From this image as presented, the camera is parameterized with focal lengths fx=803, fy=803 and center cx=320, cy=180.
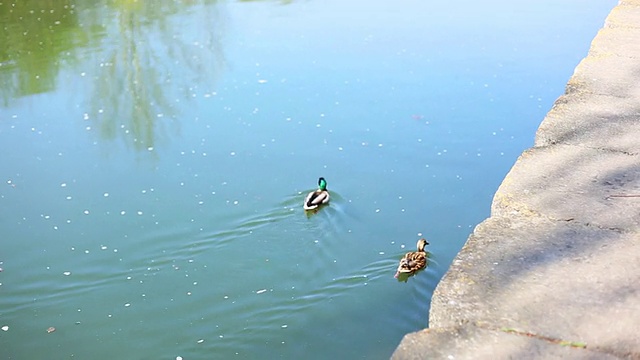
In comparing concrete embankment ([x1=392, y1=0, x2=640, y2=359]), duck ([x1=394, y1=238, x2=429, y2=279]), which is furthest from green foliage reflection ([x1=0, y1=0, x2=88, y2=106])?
concrete embankment ([x1=392, y1=0, x2=640, y2=359])

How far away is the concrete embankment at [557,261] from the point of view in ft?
9.33

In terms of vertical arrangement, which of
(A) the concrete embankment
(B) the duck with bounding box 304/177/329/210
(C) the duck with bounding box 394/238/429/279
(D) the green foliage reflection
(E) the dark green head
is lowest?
(C) the duck with bounding box 394/238/429/279

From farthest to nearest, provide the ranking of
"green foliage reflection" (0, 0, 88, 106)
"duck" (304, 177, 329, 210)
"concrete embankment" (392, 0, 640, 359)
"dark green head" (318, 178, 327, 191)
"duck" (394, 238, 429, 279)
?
"green foliage reflection" (0, 0, 88, 106) → "dark green head" (318, 178, 327, 191) → "duck" (304, 177, 329, 210) → "duck" (394, 238, 429, 279) → "concrete embankment" (392, 0, 640, 359)

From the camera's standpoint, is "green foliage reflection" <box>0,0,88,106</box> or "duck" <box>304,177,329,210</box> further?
"green foliage reflection" <box>0,0,88,106</box>

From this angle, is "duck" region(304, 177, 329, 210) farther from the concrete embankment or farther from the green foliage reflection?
the green foliage reflection

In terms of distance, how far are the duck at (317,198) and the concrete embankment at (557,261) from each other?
4.53 feet

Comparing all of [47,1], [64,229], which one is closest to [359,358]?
[64,229]

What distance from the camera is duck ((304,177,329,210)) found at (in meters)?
5.17

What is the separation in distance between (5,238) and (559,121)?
354 cm

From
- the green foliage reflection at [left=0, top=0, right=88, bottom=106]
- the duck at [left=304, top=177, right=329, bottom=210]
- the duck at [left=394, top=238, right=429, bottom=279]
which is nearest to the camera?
the duck at [left=394, top=238, right=429, bottom=279]

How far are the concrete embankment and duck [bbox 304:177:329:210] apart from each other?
1.38 meters

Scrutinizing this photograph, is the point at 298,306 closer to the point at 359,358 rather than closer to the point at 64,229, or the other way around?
the point at 359,358

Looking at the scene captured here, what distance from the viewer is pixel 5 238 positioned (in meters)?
5.10

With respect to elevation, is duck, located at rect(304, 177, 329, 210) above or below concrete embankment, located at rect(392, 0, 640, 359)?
below
